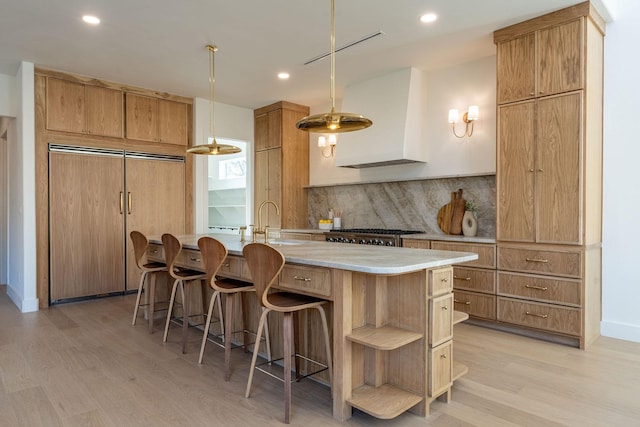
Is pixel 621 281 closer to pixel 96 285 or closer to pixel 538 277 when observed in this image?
pixel 538 277

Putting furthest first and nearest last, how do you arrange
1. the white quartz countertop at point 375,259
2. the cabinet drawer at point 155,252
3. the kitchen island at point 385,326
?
the cabinet drawer at point 155,252 < the kitchen island at point 385,326 < the white quartz countertop at point 375,259

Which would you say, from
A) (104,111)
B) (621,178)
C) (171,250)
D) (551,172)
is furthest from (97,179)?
(621,178)

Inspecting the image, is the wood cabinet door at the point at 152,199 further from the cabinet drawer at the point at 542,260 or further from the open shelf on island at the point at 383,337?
the cabinet drawer at the point at 542,260

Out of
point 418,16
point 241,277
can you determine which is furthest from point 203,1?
point 241,277

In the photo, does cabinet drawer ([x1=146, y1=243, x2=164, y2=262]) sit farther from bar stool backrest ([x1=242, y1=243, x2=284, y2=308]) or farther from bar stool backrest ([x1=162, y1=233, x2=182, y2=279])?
bar stool backrest ([x1=242, y1=243, x2=284, y2=308])

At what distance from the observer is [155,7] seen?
10.5 ft

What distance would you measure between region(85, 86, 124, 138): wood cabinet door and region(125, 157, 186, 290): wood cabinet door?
432mm

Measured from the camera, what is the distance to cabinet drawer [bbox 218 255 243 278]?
9.45 feet

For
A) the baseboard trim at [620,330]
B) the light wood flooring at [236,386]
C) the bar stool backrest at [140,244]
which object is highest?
the bar stool backrest at [140,244]

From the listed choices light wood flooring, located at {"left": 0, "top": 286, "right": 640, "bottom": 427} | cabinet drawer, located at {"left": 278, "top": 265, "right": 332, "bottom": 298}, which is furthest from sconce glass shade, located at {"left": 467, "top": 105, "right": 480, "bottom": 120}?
cabinet drawer, located at {"left": 278, "top": 265, "right": 332, "bottom": 298}

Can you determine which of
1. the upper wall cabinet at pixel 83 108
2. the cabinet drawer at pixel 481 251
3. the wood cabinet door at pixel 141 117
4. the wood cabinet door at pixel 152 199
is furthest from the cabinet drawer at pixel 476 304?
the upper wall cabinet at pixel 83 108

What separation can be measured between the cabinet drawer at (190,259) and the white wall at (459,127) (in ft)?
8.39

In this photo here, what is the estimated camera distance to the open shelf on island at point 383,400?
6.64ft

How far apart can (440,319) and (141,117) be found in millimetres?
4727
